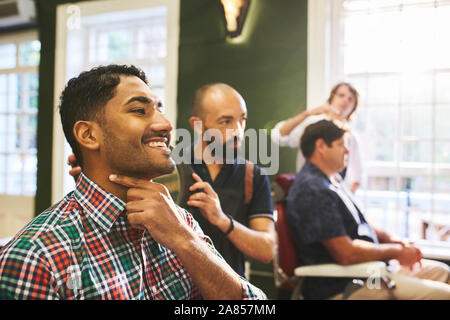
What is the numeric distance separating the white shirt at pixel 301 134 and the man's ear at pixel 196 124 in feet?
1.03

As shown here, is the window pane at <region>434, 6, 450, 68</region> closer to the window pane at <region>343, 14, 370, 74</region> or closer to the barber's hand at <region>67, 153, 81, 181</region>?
the window pane at <region>343, 14, 370, 74</region>

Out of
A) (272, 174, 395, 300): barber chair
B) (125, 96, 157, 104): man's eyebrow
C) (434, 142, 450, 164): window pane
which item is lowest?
(272, 174, 395, 300): barber chair

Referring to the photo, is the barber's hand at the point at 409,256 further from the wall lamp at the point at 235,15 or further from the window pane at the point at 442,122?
the wall lamp at the point at 235,15

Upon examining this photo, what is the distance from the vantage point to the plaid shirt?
35.2 inches

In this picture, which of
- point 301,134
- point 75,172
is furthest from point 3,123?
point 301,134

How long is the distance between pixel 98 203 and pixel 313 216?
90 cm

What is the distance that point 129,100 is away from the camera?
1138mm

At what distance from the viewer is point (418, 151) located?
1429 millimetres

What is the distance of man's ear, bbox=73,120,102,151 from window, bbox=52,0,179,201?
0.52 m

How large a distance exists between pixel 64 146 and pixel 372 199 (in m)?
1.50

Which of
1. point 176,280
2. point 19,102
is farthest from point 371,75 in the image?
point 19,102

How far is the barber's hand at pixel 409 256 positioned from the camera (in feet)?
4.75

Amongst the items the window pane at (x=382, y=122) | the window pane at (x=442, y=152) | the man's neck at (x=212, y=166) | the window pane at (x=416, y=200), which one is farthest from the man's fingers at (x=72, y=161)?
the window pane at (x=442, y=152)

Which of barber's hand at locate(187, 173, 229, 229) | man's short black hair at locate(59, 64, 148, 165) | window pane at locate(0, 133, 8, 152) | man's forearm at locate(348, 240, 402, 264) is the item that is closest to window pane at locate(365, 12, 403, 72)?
man's forearm at locate(348, 240, 402, 264)
